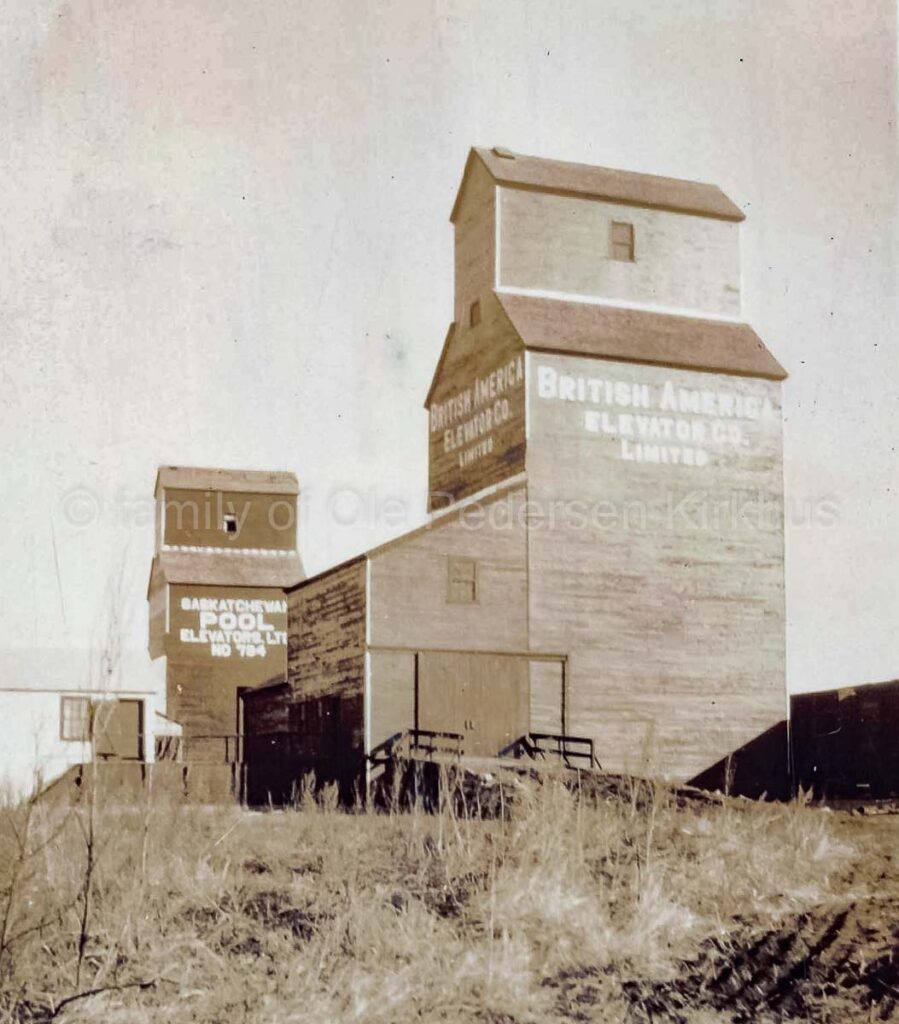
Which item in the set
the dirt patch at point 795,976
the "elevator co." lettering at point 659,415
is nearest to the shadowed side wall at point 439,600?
the "elevator co." lettering at point 659,415

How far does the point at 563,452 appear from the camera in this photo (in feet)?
102

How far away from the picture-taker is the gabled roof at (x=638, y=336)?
105 ft

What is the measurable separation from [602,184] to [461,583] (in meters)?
11.2

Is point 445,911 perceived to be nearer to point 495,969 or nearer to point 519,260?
point 495,969

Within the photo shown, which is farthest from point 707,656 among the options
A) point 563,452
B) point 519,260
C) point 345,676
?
point 519,260

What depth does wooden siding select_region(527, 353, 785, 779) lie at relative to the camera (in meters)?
30.4

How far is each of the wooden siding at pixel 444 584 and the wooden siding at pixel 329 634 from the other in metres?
0.50

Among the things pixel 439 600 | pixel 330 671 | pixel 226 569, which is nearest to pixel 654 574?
pixel 439 600

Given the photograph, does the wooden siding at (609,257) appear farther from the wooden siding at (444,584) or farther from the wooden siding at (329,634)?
the wooden siding at (329,634)

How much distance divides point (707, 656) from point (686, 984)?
2217 cm

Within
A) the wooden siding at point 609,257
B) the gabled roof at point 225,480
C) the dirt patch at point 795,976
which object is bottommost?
the dirt patch at point 795,976

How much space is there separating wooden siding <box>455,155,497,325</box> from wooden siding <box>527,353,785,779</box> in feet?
11.8

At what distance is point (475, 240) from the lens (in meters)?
34.6

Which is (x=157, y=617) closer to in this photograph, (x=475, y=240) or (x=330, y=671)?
(x=330, y=671)
